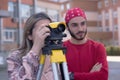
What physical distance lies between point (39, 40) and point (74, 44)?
61 centimetres

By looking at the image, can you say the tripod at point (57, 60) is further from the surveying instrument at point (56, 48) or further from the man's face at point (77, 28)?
the man's face at point (77, 28)

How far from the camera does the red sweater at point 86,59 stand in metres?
2.23

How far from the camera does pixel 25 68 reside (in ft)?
5.79

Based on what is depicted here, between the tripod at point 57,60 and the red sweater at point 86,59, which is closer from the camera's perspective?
the tripod at point 57,60

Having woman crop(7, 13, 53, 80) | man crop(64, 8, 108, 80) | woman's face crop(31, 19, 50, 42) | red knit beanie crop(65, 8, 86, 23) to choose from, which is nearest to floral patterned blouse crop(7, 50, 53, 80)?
woman crop(7, 13, 53, 80)

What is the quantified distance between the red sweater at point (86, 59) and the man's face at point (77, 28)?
0.34ft

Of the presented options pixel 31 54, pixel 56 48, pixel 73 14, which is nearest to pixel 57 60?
pixel 56 48

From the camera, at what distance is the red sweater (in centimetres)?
223

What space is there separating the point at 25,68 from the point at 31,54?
0.08m

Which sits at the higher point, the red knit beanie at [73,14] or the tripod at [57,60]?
the red knit beanie at [73,14]

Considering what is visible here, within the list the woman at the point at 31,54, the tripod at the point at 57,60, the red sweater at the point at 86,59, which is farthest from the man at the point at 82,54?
the tripod at the point at 57,60

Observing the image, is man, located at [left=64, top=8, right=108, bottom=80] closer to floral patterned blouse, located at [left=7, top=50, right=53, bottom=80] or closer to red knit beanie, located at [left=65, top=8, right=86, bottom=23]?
red knit beanie, located at [left=65, top=8, right=86, bottom=23]

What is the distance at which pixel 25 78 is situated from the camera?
68.8 inches

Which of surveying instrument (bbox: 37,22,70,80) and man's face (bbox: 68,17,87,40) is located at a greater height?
man's face (bbox: 68,17,87,40)
